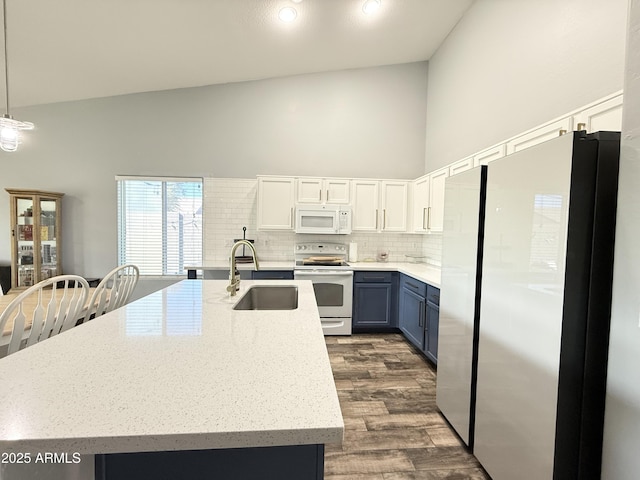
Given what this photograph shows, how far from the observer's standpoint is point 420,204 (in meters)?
3.87

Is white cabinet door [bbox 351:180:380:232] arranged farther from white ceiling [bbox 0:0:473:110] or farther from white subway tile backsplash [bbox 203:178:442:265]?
white ceiling [bbox 0:0:473:110]

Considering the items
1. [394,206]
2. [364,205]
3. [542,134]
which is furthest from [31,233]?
[542,134]

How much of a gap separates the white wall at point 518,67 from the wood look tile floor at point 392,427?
226 centimetres

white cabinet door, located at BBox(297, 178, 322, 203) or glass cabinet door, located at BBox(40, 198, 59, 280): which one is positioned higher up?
white cabinet door, located at BBox(297, 178, 322, 203)

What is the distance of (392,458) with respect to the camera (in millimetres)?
1761

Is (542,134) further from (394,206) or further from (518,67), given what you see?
(394,206)

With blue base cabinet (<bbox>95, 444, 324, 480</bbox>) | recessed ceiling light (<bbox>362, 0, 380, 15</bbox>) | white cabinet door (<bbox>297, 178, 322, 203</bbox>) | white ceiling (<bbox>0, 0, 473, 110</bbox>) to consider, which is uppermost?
recessed ceiling light (<bbox>362, 0, 380, 15</bbox>)

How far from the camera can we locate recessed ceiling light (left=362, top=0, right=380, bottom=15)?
9.71 feet

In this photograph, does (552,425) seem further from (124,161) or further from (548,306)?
(124,161)

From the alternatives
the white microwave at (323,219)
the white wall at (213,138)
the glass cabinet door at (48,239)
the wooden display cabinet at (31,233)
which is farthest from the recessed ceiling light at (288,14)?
the glass cabinet door at (48,239)

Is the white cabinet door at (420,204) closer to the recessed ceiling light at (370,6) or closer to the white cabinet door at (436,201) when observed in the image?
the white cabinet door at (436,201)

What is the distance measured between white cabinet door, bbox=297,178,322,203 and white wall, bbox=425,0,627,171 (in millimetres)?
1605

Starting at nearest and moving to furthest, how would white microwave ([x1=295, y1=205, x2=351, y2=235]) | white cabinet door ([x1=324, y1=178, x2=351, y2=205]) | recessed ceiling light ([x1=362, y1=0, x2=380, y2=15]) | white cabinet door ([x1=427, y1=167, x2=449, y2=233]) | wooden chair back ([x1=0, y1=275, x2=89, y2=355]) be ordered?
wooden chair back ([x1=0, y1=275, x2=89, y2=355]) < recessed ceiling light ([x1=362, y1=0, x2=380, y2=15]) < white cabinet door ([x1=427, y1=167, x2=449, y2=233]) < white microwave ([x1=295, y1=205, x2=351, y2=235]) < white cabinet door ([x1=324, y1=178, x2=351, y2=205])

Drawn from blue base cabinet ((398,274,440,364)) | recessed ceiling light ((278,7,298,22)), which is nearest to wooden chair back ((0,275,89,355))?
blue base cabinet ((398,274,440,364))
